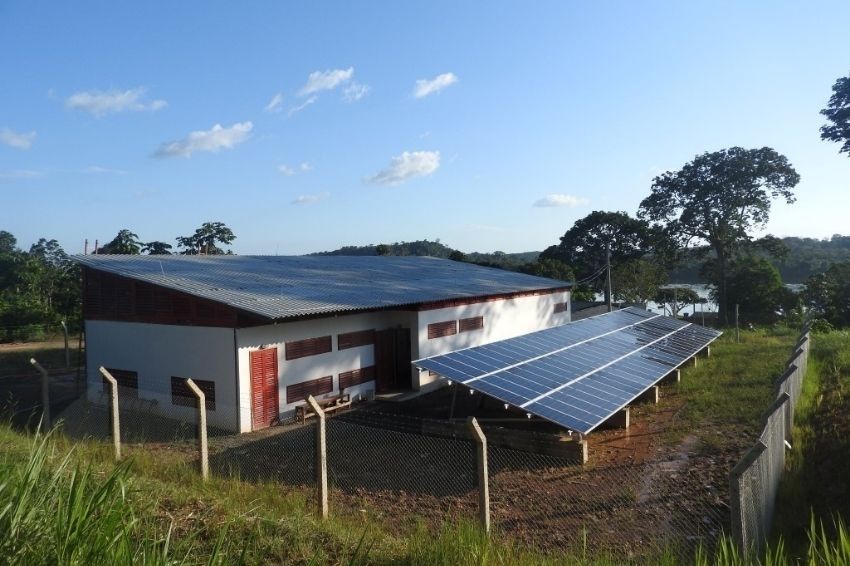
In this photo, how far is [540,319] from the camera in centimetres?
2783

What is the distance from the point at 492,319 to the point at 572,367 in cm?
944

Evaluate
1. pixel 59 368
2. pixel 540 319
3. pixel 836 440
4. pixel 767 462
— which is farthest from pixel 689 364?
pixel 59 368

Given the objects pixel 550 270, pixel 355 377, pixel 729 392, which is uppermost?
pixel 550 270

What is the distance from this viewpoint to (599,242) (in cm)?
5688

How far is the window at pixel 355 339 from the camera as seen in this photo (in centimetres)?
1681

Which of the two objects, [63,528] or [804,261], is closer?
[63,528]

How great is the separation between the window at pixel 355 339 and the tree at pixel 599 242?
123ft

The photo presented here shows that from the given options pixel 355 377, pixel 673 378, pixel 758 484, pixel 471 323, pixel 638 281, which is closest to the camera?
pixel 758 484

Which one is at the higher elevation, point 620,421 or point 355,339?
point 355,339

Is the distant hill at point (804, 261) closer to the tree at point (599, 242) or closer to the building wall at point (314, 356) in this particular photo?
the tree at point (599, 242)

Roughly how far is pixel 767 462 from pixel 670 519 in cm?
179

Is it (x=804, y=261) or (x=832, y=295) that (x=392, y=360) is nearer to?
(x=832, y=295)

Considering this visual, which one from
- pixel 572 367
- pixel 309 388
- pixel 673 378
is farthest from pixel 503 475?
pixel 673 378

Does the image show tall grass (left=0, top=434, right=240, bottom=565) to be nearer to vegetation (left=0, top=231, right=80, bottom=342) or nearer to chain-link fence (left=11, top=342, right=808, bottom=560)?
chain-link fence (left=11, top=342, right=808, bottom=560)
